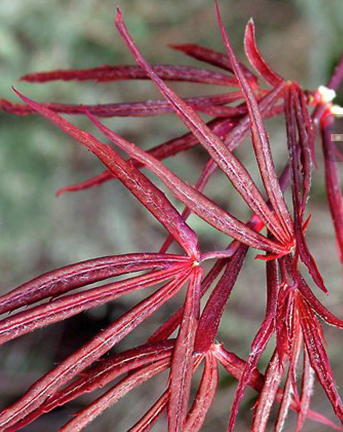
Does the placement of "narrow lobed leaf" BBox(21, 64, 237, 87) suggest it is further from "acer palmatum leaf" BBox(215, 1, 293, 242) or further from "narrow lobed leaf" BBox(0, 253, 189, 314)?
"narrow lobed leaf" BBox(0, 253, 189, 314)

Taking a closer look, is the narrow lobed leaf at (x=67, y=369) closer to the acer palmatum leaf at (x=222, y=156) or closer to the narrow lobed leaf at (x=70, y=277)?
the narrow lobed leaf at (x=70, y=277)

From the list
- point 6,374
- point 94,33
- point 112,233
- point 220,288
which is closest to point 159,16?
point 94,33

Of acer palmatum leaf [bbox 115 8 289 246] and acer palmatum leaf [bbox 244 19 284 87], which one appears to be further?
acer palmatum leaf [bbox 244 19 284 87]

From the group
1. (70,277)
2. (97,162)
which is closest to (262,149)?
(70,277)

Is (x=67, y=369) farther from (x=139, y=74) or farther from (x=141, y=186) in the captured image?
(x=139, y=74)

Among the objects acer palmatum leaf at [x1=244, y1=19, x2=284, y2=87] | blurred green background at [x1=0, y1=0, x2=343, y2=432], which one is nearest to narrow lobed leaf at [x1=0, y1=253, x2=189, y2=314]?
acer palmatum leaf at [x1=244, y1=19, x2=284, y2=87]

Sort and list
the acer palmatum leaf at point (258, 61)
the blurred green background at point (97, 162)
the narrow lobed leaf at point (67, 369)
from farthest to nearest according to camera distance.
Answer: the blurred green background at point (97, 162) < the acer palmatum leaf at point (258, 61) < the narrow lobed leaf at point (67, 369)

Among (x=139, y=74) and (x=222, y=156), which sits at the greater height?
(x=139, y=74)

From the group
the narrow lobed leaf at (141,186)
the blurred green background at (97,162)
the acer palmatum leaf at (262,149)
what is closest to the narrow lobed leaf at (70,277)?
the narrow lobed leaf at (141,186)

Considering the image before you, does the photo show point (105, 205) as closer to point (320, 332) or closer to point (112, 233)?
point (112, 233)
